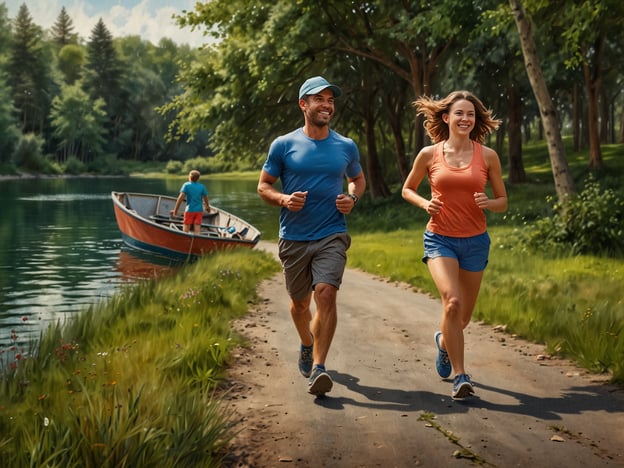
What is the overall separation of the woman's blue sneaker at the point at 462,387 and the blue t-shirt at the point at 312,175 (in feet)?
4.52

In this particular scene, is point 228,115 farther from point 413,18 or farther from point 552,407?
point 552,407

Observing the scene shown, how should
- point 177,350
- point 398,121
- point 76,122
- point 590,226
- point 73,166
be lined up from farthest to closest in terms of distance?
point 76,122 → point 73,166 → point 398,121 → point 590,226 → point 177,350

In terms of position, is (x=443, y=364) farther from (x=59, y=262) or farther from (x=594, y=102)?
(x=594, y=102)

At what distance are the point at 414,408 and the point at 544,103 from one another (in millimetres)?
9932

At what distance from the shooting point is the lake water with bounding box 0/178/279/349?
42.0ft

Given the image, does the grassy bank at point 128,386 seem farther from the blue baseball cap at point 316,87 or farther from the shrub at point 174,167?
the shrub at point 174,167

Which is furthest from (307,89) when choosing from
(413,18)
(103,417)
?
(413,18)

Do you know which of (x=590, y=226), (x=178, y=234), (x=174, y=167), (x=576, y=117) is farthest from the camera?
(x=174, y=167)

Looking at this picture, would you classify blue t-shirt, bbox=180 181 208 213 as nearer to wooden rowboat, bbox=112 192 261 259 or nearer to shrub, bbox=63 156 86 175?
wooden rowboat, bbox=112 192 261 259

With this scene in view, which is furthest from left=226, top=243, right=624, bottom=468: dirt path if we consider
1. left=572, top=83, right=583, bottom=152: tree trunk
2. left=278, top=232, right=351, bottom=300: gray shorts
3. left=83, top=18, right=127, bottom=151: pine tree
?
left=83, top=18, right=127, bottom=151: pine tree

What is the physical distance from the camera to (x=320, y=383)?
5289mm

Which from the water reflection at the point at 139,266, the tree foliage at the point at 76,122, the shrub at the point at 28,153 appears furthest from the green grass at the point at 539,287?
the tree foliage at the point at 76,122

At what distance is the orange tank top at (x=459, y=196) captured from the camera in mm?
5492

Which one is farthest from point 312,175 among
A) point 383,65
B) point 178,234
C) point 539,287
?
point 383,65
